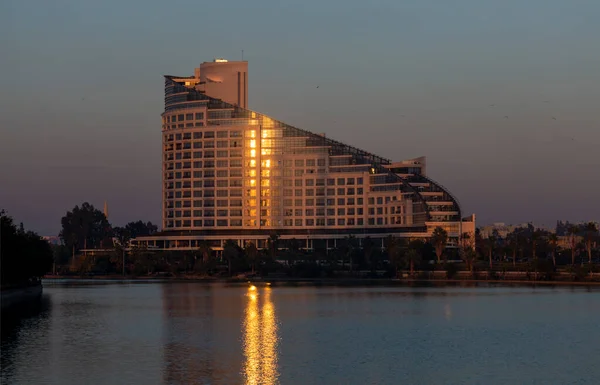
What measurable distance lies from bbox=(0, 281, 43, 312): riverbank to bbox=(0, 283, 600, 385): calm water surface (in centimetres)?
558

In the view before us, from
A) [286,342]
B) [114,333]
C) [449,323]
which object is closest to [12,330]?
[114,333]

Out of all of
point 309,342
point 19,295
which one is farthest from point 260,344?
point 19,295

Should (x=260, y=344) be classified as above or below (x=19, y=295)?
below

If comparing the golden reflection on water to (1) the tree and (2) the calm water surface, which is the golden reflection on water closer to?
(2) the calm water surface

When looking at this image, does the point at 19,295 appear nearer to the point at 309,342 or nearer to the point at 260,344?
the point at 260,344

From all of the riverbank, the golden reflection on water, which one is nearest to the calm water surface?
the golden reflection on water

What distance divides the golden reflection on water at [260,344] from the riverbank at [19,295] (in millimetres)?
37196

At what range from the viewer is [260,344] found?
9769 centimetres

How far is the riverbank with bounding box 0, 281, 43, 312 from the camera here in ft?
489

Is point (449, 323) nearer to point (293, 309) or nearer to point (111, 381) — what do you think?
point (293, 309)

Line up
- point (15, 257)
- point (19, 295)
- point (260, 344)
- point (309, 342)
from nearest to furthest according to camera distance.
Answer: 1. point (260, 344)
2. point (309, 342)
3. point (15, 257)
4. point (19, 295)

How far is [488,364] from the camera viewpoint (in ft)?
270

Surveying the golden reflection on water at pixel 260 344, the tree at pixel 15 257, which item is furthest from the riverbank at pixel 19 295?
the golden reflection on water at pixel 260 344

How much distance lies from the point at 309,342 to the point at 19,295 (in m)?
82.1
